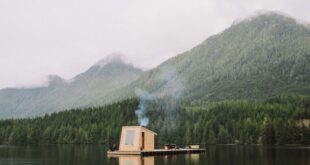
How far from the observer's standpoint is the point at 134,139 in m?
96.2

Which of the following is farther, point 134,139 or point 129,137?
point 129,137

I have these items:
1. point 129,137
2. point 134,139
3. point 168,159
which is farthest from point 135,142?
point 168,159

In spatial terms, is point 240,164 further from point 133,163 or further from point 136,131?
point 136,131

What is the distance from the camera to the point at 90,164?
6862cm

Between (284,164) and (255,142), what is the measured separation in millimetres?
135662

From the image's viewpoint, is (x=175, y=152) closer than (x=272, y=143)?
Yes

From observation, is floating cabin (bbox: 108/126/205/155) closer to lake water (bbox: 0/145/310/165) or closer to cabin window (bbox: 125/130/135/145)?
cabin window (bbox: 125/130/135/145)

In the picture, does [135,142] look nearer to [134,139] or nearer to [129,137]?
[134,139]

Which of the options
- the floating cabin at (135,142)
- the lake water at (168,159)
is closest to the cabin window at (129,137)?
the floating cabin at (135,142)

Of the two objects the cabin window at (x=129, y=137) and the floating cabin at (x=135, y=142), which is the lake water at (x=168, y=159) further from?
the cabin window at (x=129, y=137)

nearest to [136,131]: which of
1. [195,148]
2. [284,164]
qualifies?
[195,148]

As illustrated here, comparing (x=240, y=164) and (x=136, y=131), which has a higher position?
(x=136, y=131)

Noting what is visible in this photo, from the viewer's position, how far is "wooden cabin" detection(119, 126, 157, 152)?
313ft

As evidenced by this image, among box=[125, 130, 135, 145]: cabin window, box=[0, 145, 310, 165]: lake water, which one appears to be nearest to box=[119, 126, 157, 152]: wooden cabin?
box=[125, 130, 135, 145]: cabin window
